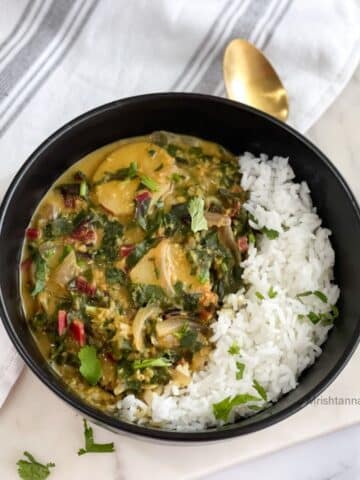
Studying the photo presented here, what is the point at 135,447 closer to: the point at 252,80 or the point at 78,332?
the point at 78,332

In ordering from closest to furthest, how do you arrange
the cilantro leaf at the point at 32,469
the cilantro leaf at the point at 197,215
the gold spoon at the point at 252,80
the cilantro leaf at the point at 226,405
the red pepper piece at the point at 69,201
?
the cilantro leaf at the point at 226,405 < the cilantro leaf at the point at 32,469 < the cilantro leaf at the point at 197,215 < the red pepper piece at the point at 69,201 < the gold spoon at the point at 252,80

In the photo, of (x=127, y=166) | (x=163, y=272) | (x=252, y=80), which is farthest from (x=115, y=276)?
(x=252, y=80)

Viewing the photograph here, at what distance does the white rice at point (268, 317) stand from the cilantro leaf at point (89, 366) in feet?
0.43

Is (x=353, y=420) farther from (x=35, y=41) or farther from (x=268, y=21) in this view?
(x=35, y=41)

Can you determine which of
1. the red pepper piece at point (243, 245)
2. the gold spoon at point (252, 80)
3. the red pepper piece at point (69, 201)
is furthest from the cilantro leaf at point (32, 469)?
the gold spoon at point (252, 80)

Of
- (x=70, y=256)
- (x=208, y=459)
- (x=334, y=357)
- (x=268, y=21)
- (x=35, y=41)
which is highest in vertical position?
(x=268, y=21)

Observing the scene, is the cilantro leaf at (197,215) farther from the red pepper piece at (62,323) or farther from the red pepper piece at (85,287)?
the red pepper piece at (62,323)

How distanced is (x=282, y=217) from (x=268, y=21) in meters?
1.00

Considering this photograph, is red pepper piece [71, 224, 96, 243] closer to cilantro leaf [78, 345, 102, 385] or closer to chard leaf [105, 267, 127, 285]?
chard leaf [105, 267, 127, 285]

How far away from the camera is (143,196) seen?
9.68 feet

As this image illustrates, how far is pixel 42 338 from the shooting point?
284 cm

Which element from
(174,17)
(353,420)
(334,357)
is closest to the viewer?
(334,357)

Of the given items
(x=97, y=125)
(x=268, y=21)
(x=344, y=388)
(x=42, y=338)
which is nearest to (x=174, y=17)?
(x=268, y=21)

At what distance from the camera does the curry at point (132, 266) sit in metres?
2.75
